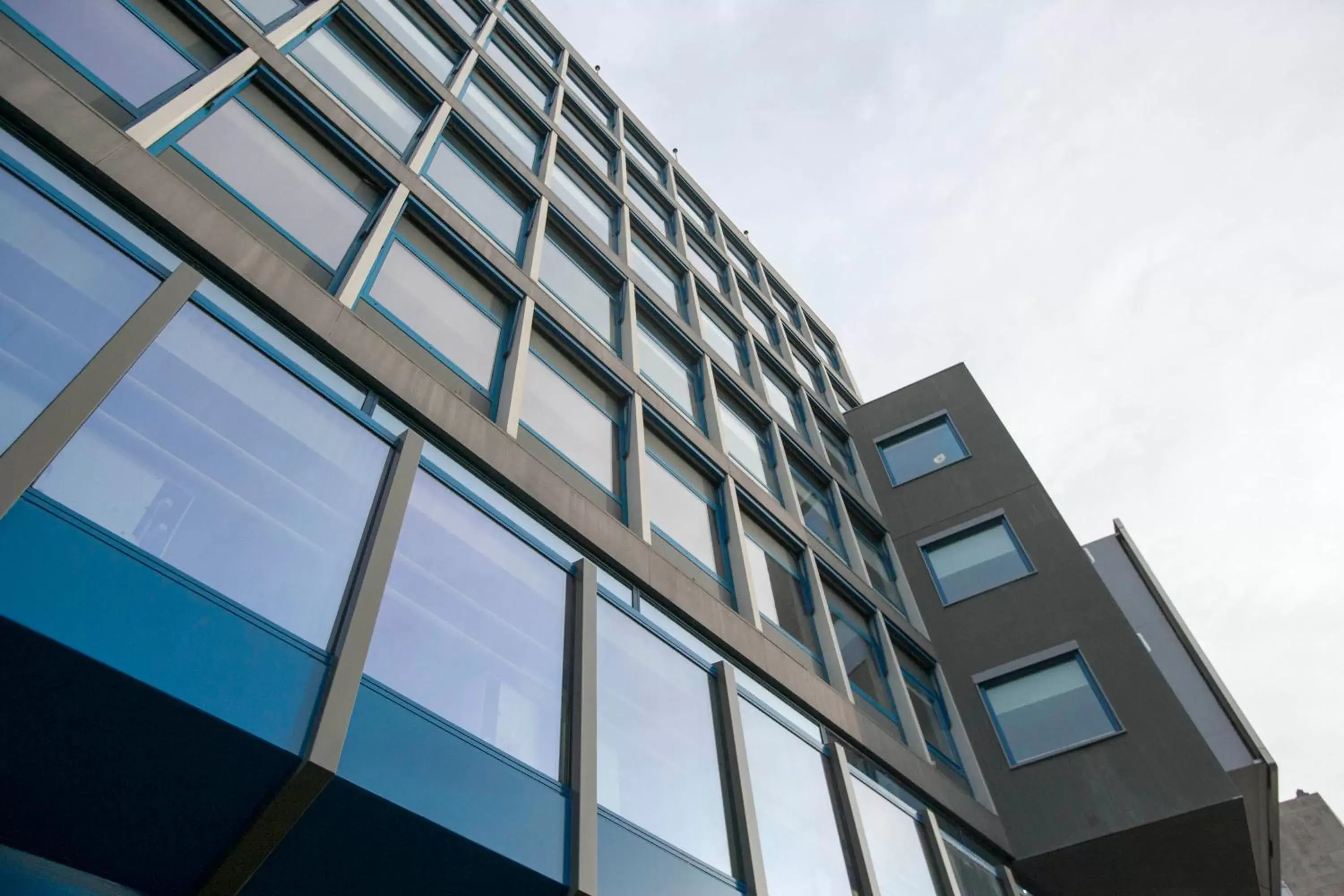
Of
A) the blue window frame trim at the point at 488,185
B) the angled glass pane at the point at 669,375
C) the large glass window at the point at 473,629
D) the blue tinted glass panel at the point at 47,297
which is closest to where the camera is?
the blue tinted glass panel at the point at 47,297

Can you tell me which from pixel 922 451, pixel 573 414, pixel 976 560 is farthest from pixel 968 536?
pixel 573 414

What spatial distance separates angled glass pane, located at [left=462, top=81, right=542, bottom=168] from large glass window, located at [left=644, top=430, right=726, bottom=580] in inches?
280

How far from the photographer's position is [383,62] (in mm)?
16797

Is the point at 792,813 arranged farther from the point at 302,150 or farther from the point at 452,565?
the point at 302,150

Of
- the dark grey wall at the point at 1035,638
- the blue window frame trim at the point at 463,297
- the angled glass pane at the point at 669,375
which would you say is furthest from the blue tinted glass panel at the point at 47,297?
the dark grey wall at the point at 1035,638

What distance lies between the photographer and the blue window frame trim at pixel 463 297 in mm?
11922

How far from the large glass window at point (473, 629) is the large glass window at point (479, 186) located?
742cm

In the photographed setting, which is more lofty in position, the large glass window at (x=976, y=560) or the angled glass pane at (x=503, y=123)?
the angled glass pane at (x=503, y=123)

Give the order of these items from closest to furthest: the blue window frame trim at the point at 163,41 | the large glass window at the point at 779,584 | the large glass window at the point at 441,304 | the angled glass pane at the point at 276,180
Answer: the blue window frame trim at the point at 163,41
the angled glass pane at the point at 276,180
the large glass window at the point at 441,304
the large glass window at the point at 779,584

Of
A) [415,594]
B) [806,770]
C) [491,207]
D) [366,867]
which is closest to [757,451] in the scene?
[491,207]

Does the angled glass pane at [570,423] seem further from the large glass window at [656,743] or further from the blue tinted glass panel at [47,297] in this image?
the blue tinted glass panel at [47,297]

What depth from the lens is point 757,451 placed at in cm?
2070

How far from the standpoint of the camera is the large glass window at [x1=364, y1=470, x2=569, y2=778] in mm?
7977

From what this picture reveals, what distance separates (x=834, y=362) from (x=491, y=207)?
18.7 metres
